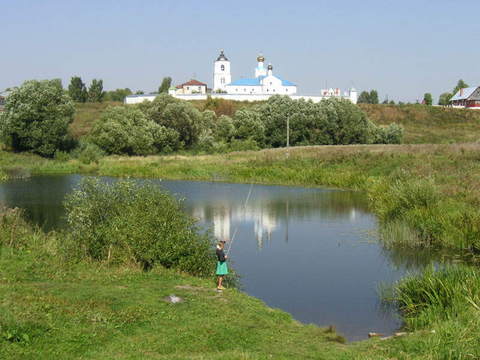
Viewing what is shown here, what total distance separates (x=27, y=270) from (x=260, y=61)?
11192 cm

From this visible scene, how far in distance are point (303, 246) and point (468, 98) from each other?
109 meters

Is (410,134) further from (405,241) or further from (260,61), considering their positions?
(405,241)

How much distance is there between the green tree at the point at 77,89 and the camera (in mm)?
117875

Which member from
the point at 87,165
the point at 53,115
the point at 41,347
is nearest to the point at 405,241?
the point at 41,347

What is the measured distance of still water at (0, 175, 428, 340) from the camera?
1546cm

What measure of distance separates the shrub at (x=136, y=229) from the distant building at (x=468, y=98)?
11180 centimetres

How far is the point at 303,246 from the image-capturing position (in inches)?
893

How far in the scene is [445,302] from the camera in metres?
13.3

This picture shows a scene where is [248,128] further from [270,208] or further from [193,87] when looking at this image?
[193,87]

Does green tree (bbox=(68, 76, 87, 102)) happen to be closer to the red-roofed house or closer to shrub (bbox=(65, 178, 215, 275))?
the red-roofed house

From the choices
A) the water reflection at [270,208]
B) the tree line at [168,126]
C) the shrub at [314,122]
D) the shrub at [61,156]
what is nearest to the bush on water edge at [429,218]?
the water reflection at [270,208]

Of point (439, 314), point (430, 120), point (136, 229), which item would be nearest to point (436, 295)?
point (439, 314)

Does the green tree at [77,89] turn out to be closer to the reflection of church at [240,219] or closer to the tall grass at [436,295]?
the reflection of church at [240,219]

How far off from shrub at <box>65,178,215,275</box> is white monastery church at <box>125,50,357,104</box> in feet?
262
